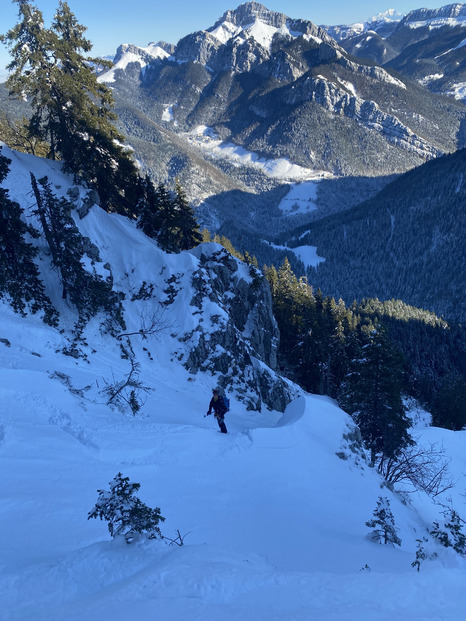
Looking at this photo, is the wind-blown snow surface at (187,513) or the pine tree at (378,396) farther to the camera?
the pine tree at (378,396)

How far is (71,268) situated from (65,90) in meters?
13.1

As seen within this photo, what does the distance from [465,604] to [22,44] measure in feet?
104

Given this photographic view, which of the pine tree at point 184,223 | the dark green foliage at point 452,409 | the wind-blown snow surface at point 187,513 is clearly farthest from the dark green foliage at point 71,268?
the dark green foliage at point 452,409

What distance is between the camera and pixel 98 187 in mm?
28359

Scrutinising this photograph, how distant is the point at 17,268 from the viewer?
1800cm

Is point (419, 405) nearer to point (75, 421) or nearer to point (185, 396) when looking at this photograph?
point (185, 396)

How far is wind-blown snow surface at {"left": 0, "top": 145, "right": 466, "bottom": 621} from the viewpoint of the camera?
4020 mm

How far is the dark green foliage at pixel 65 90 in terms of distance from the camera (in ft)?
72.6

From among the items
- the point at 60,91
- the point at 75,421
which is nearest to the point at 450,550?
the point at 75,421

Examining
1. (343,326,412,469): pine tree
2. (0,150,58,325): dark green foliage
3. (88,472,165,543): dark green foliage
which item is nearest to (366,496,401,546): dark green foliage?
(88,472,165,543): dark green foliage

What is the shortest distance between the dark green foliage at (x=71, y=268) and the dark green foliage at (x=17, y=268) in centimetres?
111

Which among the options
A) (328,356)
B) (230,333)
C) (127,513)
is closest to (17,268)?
(230,333)

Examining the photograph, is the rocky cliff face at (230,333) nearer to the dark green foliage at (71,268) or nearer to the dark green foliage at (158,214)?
the dark green foliage at (158,214)

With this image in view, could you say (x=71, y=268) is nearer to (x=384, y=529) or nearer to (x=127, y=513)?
(x=127, y=513)
